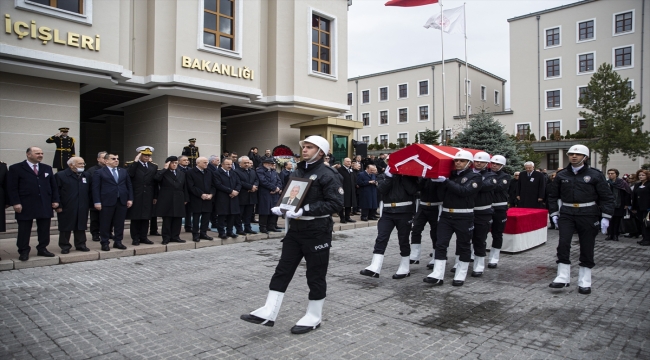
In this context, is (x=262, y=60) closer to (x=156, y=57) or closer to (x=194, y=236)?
(x=156, y=57)

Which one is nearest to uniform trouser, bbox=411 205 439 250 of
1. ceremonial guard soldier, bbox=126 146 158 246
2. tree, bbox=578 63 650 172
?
ceremonial guard soldier, bbox=126 146 158 246

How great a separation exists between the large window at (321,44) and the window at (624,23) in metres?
37.1

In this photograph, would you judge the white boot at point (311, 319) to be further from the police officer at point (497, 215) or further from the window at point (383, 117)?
the window at point (383, 117)

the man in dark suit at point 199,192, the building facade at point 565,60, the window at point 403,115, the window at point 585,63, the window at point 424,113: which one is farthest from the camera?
the window at point 403,115

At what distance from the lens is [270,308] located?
495cm

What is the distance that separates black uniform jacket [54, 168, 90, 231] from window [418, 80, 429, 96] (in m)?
51.1

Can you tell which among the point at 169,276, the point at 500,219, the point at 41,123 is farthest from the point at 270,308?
the point at 41,123

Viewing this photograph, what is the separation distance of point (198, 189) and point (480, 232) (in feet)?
21.7

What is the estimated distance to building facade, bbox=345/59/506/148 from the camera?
53.0 m

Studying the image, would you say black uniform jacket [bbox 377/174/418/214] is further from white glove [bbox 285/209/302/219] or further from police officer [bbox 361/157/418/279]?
white glove [bbox 285/209/302/219]

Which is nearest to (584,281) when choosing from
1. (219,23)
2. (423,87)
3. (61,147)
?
(61,147)

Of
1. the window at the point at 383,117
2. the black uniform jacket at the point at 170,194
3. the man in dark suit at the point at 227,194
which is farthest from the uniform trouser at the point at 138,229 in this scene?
the window at the point at 383,117

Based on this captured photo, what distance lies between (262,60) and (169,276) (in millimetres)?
13962

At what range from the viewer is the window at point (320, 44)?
20.6 m
